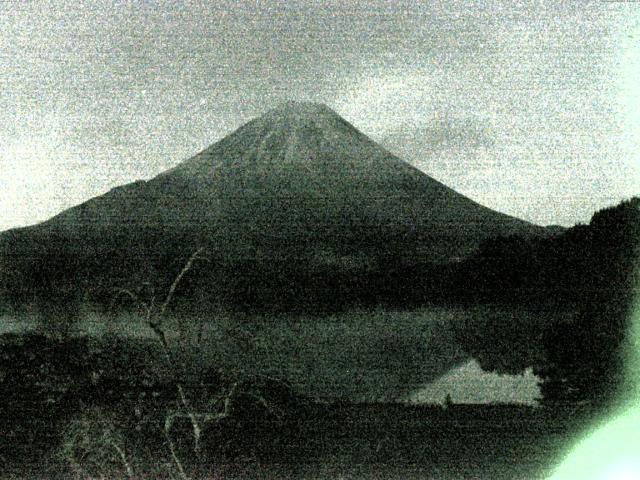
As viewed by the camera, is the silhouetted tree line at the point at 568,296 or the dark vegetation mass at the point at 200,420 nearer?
the dark vegetation mass at the point at 200,420

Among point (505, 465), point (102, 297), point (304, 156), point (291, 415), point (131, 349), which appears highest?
→ point (304, 156)

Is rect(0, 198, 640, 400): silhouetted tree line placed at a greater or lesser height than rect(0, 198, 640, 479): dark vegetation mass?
greater

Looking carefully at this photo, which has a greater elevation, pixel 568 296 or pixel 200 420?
pixel 568 296

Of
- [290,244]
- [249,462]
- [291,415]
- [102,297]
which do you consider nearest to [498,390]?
[291,415]

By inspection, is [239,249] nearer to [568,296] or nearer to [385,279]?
[385,279]

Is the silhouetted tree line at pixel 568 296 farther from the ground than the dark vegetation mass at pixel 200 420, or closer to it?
farther from the ground

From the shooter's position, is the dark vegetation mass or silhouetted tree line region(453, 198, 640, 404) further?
silhouetted tree line region(453, 198, 640, 404)

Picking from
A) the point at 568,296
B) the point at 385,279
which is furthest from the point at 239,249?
the point at 568,296

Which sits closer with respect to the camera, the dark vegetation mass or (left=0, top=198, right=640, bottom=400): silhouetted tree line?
the dark vegetation mass

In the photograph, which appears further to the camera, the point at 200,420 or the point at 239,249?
the point at 239,249

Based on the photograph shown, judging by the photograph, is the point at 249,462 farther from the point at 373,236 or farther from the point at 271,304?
the point at 373,236

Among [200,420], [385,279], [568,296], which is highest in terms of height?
[385,279]
